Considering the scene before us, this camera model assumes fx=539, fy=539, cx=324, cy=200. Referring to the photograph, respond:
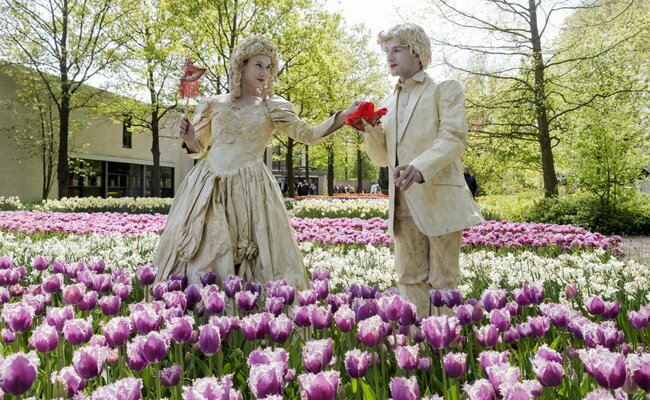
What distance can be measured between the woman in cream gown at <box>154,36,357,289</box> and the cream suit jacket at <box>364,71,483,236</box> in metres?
0.45

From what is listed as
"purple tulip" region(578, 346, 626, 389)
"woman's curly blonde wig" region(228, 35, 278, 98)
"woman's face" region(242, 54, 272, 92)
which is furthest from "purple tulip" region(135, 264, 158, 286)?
"purple tulip" region(578, 346, 626, 389)

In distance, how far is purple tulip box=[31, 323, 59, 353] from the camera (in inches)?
69.6

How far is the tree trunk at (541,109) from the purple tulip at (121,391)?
46.2ft

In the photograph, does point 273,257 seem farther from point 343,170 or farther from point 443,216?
point 343,170

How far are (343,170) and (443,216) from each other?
5112 centimetres

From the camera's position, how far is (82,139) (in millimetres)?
26234

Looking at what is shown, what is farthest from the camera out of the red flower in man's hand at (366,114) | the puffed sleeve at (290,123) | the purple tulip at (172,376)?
the puffed sleeve at (290,123)

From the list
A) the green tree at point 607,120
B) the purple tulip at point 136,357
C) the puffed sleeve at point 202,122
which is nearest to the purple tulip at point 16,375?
the purple tulip at point 136,357

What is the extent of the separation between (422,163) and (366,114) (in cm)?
49

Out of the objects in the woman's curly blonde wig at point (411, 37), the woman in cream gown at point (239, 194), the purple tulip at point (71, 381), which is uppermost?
the woman's curly blonde wig at point (411, 37)

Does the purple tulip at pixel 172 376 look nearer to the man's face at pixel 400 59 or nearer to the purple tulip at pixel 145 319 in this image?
the purple tulip at pixel 145 319

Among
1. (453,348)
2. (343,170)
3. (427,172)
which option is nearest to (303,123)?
(427,172)

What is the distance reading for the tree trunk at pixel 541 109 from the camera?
14242 millimetres

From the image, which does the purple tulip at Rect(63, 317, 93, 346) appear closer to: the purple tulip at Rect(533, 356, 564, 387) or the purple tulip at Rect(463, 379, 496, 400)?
the purple tulip at Rect(463, 379, 496, 400)
